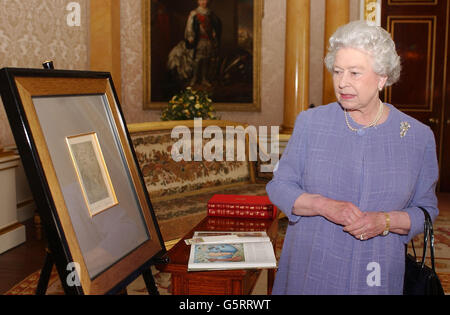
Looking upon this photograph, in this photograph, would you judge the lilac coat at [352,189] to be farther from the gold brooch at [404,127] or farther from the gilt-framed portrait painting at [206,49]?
the gilt-framed portrait painting at [206,49]

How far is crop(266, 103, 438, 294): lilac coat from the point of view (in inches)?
71.0

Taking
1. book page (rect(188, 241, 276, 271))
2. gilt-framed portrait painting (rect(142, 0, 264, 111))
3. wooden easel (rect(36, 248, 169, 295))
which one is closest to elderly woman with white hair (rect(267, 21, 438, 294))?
book page (rect(188, 241, 276, 271))

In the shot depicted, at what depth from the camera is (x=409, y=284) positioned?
185 centimetres

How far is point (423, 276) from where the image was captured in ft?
5.95

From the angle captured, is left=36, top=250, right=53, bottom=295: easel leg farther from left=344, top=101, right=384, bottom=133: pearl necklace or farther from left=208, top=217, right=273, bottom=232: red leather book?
left=344, top=101, right=384, bottom=133: pearl necklace

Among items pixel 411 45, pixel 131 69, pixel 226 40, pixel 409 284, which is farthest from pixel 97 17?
pixel 409 284

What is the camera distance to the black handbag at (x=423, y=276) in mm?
1766

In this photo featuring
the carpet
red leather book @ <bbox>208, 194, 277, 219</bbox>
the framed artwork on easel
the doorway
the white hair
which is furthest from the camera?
the doorway

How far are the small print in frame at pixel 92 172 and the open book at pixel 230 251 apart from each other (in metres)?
0.43

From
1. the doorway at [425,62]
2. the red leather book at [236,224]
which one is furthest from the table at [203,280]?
the doorway at [425,62]

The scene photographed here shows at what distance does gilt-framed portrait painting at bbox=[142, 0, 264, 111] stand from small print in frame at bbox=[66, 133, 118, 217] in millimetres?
7086

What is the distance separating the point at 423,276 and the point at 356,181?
0.42m

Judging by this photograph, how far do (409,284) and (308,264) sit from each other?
1.24ft

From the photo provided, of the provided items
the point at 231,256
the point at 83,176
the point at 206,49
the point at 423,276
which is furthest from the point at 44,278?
the point at 206,49
